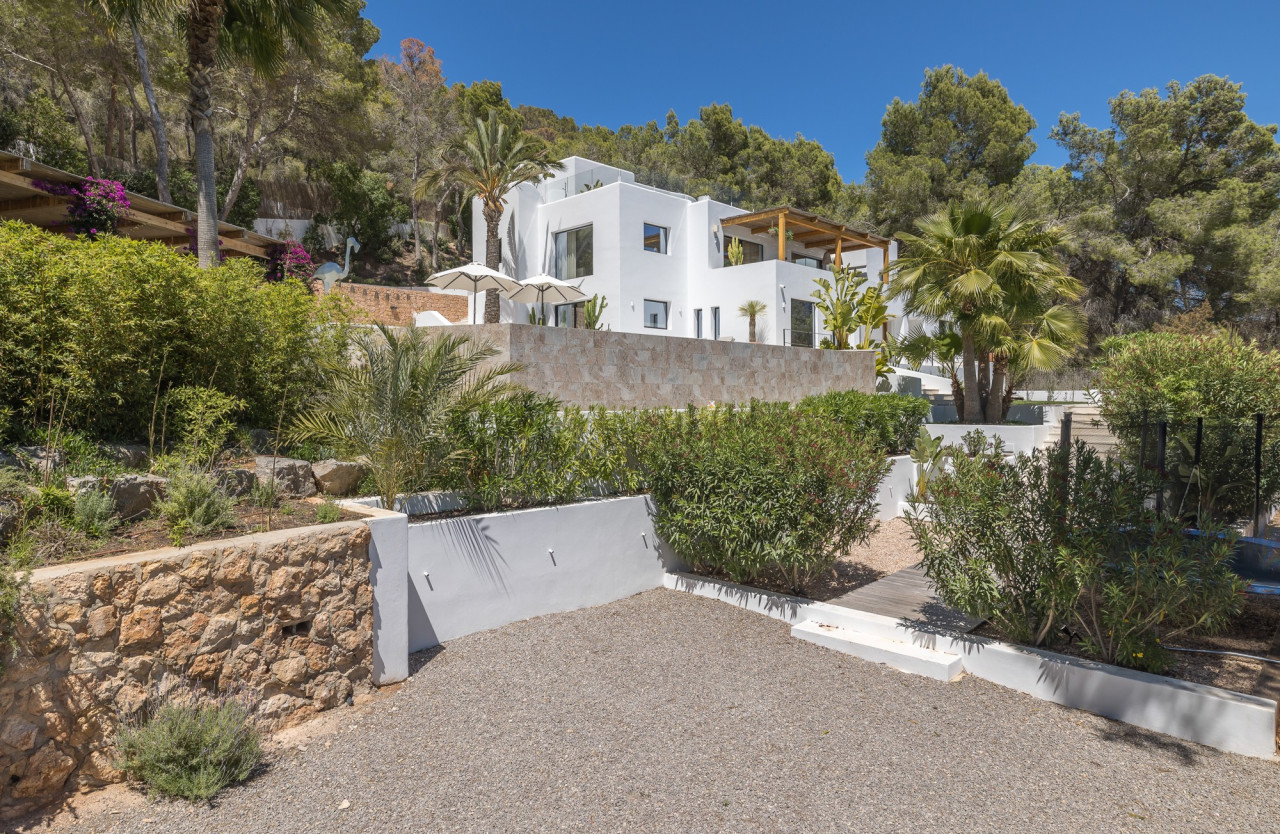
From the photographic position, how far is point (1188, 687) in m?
4.70

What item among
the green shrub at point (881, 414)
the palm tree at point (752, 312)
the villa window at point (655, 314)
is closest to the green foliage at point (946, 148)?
the palm tree at point (752, 312)

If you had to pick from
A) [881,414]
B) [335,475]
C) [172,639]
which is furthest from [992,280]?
[172,639]

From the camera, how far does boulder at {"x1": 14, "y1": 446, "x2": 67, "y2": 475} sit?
4.91 meters

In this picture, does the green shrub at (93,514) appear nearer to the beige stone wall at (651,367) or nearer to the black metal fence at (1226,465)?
the beige stone wall at (651,367)

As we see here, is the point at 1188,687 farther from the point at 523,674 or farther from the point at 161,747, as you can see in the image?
the point at 161,747

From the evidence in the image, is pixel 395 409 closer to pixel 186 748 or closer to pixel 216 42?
pixel 186 748

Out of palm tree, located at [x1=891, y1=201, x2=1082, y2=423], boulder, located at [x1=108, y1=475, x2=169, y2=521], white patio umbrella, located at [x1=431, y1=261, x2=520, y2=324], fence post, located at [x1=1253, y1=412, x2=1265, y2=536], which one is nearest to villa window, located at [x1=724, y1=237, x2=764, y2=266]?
palm tree, located at [x1=891, y1=201, x2=1082, y2=423]

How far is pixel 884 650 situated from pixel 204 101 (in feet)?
34.1

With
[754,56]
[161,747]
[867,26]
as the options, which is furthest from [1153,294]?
[161,747]

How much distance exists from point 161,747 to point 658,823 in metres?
2.80

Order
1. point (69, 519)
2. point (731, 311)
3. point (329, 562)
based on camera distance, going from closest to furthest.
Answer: point (69, 519)
point (329, 562)
point (731, 311)

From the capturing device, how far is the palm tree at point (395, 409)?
6.20 metres

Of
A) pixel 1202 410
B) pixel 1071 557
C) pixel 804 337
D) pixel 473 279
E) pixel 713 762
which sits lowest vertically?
pixel 713 762

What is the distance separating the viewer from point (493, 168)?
20.1 meters
